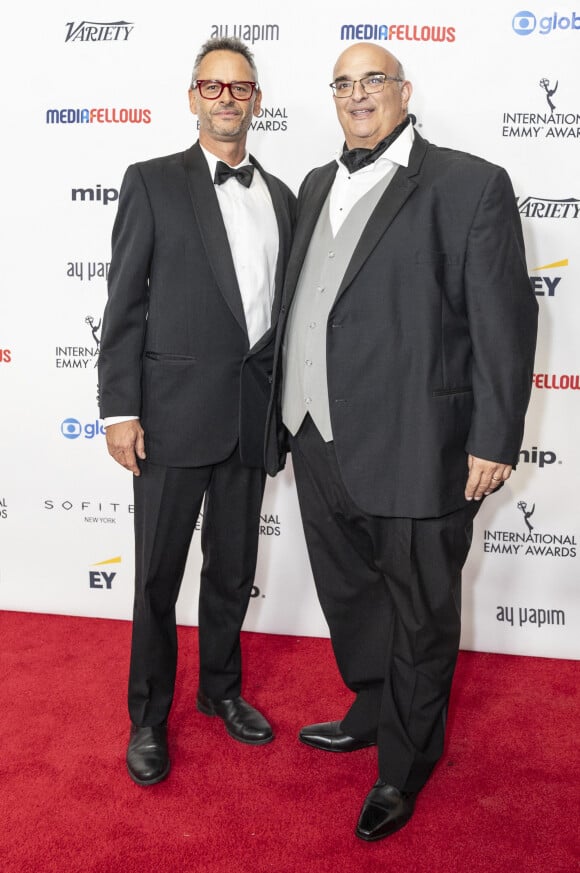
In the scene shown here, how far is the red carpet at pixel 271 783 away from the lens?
2012 mm

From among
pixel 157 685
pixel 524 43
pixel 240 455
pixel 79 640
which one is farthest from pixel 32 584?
pixel 524 43

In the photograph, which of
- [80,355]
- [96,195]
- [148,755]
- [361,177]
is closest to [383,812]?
[148,755]

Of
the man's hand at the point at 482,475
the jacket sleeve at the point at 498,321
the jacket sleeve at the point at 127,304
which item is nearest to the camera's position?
the jacket sleeve at the point at 498,321

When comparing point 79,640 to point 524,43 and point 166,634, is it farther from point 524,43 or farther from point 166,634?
point 524,43

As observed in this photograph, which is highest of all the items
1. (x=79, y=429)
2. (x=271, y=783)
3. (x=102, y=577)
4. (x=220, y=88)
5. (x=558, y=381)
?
(x=220, y=88)

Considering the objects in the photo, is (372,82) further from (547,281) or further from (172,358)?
(547,281)

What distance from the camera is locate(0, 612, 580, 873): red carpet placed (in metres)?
2.01

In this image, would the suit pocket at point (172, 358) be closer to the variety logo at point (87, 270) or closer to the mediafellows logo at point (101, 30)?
the variety logo at point (87, 270)

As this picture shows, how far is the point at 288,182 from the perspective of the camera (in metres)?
2.99

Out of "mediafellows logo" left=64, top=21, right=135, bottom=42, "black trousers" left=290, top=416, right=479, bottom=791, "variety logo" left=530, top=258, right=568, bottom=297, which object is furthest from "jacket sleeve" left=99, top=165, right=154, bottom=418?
"variety logo" left=530, top=258, right=568, bottom=297

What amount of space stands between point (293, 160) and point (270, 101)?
215mm

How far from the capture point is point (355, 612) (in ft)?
7.78

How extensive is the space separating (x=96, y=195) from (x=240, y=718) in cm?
191

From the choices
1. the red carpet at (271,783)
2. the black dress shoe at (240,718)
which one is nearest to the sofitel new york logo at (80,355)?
the red carpet at (271,783)
